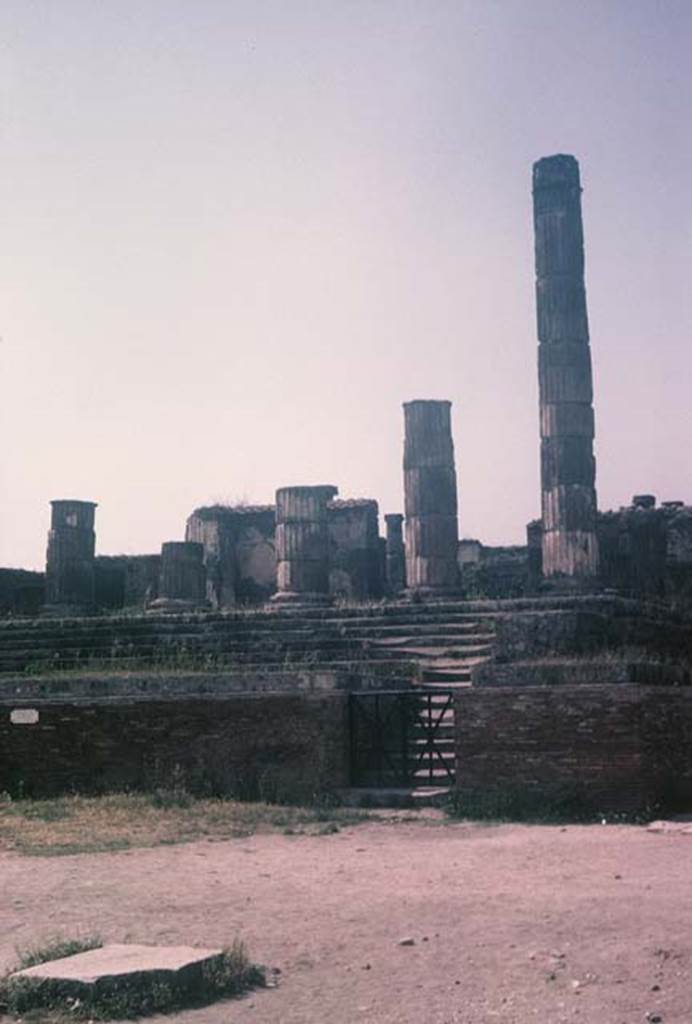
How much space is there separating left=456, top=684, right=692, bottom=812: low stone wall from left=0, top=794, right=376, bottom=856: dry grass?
1.11 m

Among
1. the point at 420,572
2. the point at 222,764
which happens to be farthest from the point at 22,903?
the point at 420,572

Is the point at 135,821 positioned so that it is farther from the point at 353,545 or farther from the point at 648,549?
the point at 353,545

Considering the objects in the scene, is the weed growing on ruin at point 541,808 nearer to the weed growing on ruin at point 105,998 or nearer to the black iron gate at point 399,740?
the black iron gate at point 399,740

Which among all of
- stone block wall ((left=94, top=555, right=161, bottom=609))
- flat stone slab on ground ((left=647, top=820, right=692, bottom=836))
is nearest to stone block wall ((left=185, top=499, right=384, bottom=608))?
stone block wall ((left=94, top=555, right=161, bottom=609))

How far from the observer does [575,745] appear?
10.3 metres

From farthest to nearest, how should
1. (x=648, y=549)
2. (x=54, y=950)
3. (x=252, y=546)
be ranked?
1. (x=252, y=546)
2. (x=648, y=549)
3. (x=54, y=950)

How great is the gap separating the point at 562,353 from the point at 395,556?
11.5m

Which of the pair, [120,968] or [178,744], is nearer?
[120,968]

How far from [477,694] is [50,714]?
13.9 feet

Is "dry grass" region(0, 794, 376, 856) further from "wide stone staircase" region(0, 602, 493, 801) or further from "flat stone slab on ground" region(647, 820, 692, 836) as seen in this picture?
"flat stone slab on ground" region(647, 820, 692, 836)

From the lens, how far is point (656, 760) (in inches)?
410

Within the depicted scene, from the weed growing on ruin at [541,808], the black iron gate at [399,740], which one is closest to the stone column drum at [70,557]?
the black iron gate at [399,740]

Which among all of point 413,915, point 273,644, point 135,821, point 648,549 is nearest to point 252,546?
point 648,549

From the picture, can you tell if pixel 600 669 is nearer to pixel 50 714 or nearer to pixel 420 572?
pixel 50 714
